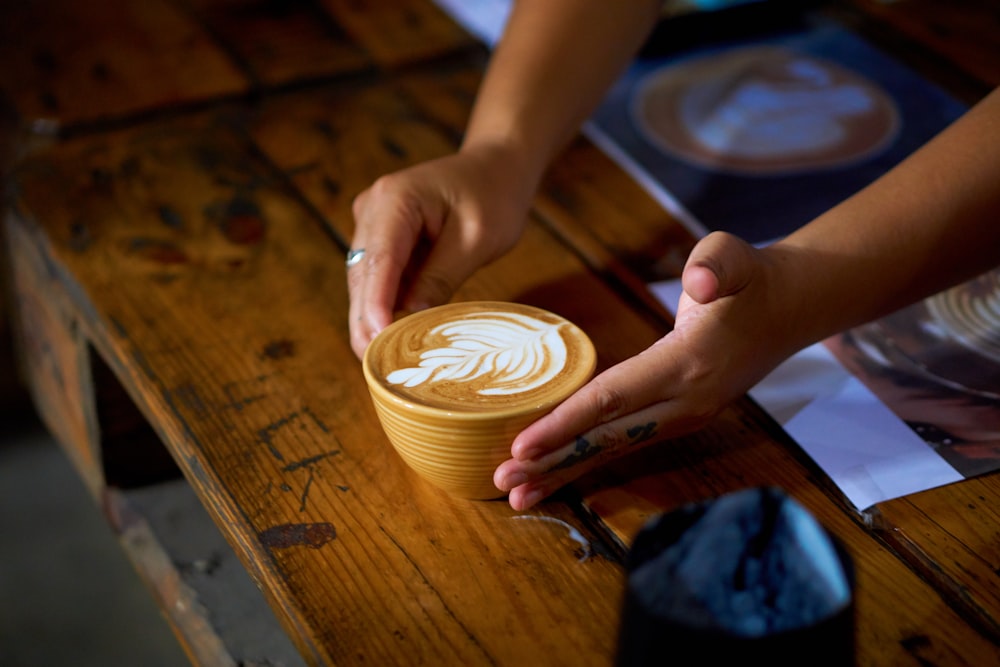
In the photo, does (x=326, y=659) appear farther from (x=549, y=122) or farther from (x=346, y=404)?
(x=549, y=122)

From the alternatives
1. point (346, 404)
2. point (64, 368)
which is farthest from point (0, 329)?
point (346, 404)

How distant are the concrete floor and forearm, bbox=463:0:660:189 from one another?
4.03ft

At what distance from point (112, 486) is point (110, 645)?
689 millimetres

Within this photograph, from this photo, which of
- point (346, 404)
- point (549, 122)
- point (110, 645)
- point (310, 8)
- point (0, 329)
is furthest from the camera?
point (0, 329)

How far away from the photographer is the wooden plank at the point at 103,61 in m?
1.59

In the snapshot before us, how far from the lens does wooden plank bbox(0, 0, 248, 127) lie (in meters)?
1.59

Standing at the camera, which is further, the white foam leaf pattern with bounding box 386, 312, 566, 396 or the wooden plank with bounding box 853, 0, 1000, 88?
the wooden plank with bounding box 853, 0, 1000, 88

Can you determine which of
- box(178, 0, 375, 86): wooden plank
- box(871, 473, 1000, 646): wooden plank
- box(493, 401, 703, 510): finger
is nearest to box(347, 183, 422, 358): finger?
box(493, 401, 703, 510): finger

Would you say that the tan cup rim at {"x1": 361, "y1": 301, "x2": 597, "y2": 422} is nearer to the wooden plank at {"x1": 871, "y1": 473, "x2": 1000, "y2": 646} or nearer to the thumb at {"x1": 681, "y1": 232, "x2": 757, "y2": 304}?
the thumb at {"x1": 681, "y1": 232, "x2": 757, "y2": 304}

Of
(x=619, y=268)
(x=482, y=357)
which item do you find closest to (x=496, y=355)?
(x=482, y=357)

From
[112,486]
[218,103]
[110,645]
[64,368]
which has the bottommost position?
[110,645]

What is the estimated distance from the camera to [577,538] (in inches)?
35.9

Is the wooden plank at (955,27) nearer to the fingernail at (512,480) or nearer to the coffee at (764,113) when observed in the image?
the coffee at (764,113)

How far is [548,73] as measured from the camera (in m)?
1.34
